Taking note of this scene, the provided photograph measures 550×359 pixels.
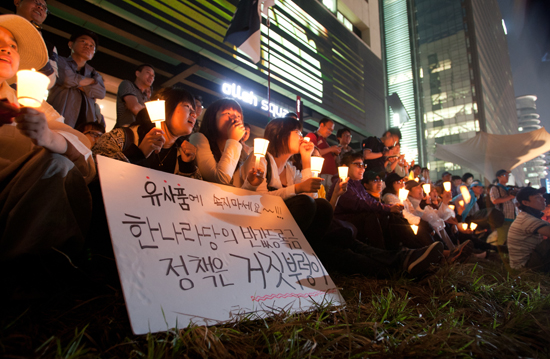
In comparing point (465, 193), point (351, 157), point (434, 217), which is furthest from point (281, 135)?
point (465, 193)

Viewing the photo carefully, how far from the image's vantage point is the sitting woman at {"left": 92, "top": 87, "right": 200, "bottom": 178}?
1634 millimetres

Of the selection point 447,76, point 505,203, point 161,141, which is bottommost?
point 505,203

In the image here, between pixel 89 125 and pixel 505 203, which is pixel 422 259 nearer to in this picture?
pixel 89 125

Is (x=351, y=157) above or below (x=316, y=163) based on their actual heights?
above

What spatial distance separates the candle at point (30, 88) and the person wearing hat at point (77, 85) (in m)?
2.27

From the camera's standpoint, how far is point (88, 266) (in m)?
1.32

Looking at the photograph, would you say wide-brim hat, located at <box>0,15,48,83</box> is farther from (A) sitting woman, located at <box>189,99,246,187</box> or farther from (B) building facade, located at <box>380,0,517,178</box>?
(B) building facade, located at <box>380,0,517,178</box>

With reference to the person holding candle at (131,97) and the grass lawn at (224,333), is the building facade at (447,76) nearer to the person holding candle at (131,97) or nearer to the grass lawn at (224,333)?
the person holding candle at (131,97)

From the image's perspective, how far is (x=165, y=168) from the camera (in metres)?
1.92

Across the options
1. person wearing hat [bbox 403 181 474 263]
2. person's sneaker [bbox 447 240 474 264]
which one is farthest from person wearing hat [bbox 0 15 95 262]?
person wearing hat [bbox 403 181 474 263]

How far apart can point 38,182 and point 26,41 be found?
0.98m

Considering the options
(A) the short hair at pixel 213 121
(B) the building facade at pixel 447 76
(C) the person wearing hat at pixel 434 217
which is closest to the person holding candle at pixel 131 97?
(A) the short hair at pixel 213 121

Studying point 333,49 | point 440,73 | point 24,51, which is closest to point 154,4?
point 24,51

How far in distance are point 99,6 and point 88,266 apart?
19.9 feet
